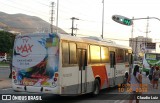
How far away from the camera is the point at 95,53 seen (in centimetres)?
1719

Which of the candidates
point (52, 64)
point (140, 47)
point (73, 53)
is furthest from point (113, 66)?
point (140, 47)

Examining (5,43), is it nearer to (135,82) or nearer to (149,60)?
(149,60)

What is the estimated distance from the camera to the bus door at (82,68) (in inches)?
597

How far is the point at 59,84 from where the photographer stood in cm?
1316

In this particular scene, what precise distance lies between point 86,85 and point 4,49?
80.2 m

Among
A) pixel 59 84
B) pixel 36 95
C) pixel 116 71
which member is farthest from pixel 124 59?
pixel 59 84

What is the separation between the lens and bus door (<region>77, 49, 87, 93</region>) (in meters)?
15.2

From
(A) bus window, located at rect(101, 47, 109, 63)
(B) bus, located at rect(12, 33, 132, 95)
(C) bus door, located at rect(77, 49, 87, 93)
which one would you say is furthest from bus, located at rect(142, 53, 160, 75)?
(C) bus door, located at rect(77, 49, 87, 93)

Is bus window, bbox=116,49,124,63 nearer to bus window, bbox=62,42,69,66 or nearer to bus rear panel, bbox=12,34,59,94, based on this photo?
bus window, bbox=62,42,69,66

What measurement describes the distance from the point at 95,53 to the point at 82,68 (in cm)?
198

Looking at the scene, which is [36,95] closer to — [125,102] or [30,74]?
[30,74]

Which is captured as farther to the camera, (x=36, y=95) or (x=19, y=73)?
(x=36, y=95)

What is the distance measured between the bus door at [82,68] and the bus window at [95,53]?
0.91m

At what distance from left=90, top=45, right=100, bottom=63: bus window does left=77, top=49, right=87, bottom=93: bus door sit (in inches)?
35.8
